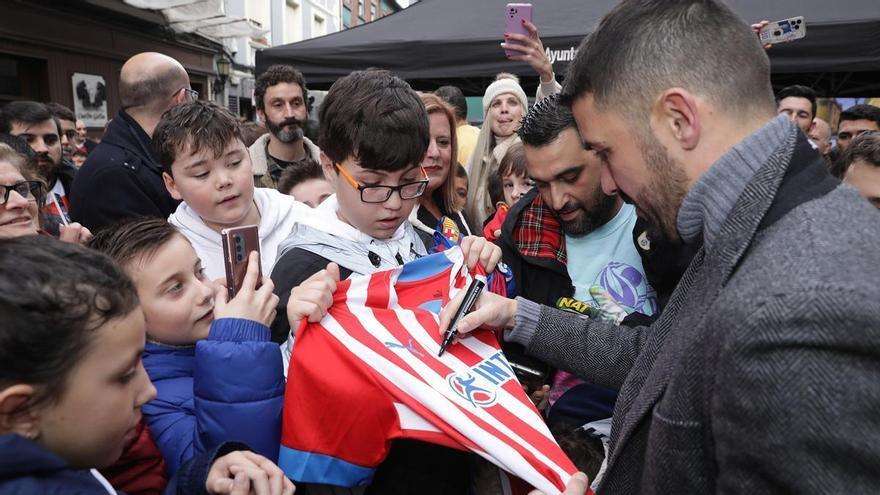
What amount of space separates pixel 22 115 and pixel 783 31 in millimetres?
5525

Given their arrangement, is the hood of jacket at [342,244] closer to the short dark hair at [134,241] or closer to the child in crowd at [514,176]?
the short dark hair at [134,241]

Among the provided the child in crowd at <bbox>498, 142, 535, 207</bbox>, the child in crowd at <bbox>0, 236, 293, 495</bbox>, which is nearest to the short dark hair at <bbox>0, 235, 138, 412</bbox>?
the child in crowd at <bbox>0, 236, 293, 495</bbox>

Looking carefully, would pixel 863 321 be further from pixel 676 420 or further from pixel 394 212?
pixel 394 212

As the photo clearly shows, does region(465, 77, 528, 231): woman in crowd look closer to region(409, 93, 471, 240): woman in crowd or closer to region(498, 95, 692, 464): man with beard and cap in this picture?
region(409, 93, 471, 240): woman in crowd

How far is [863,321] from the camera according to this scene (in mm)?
775

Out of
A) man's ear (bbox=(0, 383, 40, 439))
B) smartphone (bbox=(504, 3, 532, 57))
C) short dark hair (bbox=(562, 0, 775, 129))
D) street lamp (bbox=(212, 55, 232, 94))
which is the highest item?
street lamp (bbox=(212, 55, 232, 94))

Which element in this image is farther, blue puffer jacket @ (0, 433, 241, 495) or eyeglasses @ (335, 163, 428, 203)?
eyeglasses @ (335, 163, 428, 203)

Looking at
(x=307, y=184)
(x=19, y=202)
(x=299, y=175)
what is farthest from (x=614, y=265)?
(x=19, y=202)

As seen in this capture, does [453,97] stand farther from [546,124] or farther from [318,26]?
[318,26]

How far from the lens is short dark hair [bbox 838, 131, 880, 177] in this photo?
2.78 meters

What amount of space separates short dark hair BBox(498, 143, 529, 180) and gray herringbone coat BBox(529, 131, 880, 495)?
7.14ft

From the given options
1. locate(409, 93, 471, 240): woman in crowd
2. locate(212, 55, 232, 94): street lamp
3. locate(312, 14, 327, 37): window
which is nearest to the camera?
locate(409, 93, 471, 240): woman in crowd

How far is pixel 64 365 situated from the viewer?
3.31 feet

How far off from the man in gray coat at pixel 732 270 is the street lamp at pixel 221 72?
51.7 ft
